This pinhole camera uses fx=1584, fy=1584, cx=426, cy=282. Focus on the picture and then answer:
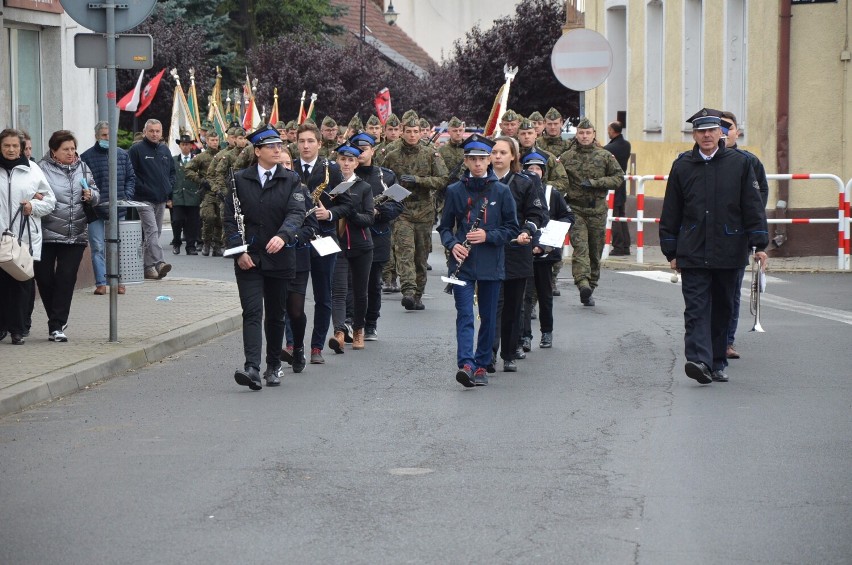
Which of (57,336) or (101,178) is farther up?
(101,178)

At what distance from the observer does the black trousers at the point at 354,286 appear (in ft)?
42.9

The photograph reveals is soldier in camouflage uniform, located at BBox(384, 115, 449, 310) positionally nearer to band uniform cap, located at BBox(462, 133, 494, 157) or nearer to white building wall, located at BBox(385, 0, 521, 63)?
band uniform cap, located at BBox(462, 133, 494, 157)

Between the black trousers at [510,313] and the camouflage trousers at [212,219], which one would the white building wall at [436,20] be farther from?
the black trousers at [510,313]

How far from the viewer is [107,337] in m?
13.1

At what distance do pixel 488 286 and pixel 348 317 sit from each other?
2.90 meters

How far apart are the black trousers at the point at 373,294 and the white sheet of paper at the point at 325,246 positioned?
1.68 metres

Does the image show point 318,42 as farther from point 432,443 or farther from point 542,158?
point 432,443

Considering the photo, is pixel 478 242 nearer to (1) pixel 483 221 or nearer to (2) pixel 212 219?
(1) pixel 483 221

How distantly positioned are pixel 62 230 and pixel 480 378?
163 inches

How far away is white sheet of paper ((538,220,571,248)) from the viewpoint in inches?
486

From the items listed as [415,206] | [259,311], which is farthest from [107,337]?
[415,206]

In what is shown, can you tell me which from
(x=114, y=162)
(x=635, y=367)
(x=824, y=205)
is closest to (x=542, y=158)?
(x=635, y=367)

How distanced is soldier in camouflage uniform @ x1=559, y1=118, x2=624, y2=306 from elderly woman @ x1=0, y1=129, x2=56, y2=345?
6.19m

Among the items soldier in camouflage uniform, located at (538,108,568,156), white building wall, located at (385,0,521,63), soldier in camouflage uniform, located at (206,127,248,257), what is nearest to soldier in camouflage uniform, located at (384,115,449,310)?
soldier in camouflage uniform, located at (538,108,568,156)
